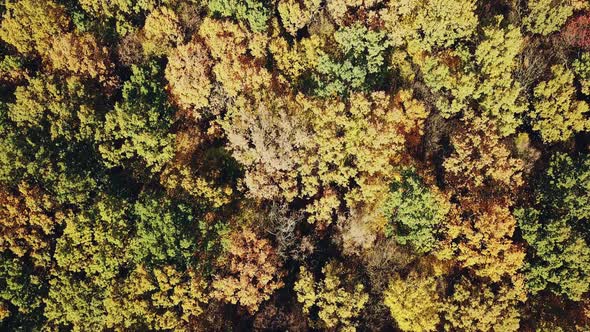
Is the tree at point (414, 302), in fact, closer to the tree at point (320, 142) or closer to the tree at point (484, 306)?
the tree at point (484, 306)

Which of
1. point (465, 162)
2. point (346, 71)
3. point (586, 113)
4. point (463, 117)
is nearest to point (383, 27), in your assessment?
point (346, 71)

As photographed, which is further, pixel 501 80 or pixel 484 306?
pixel 501 80

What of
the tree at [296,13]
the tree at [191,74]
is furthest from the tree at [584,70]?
the tree at [191,74]

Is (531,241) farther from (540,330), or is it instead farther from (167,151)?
(167,151)

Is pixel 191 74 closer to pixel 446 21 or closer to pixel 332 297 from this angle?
pixel 332 297

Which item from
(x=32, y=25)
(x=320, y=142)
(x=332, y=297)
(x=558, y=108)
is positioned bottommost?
(x=332, y=297)

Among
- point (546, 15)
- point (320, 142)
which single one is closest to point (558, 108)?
point (546, 15)
